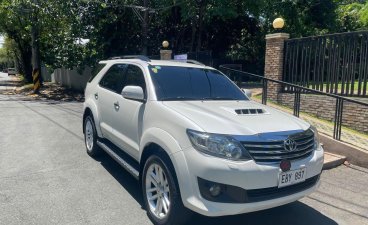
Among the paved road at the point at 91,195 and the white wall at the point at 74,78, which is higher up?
the white wall at the point at 74,78

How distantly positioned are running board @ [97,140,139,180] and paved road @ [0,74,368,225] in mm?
412

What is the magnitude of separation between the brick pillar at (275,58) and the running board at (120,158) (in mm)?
6224

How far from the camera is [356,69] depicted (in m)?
9.33

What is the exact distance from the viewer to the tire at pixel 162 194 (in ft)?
11.2

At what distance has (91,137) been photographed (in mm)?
6355

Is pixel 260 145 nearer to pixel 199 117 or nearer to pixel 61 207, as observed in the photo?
pixel 199 117

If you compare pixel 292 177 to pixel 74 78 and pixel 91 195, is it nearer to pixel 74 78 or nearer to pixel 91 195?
pixel 91 195

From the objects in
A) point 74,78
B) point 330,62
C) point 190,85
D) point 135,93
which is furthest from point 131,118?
point 74,78

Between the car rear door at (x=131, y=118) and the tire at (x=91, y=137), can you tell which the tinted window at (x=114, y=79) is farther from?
the tire at (x=91, y=137)

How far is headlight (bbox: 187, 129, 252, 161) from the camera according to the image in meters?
3.20

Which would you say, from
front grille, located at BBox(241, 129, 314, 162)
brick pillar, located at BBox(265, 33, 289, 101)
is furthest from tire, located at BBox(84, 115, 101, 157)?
brick pillar, located at BBox(265, 33, 289, 101)

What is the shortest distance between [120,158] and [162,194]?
4.43 feet

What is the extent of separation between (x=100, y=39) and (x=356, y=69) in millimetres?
14691

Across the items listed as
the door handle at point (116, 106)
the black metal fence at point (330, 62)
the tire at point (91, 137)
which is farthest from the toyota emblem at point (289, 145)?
the black metal fence at point (330, 62)
